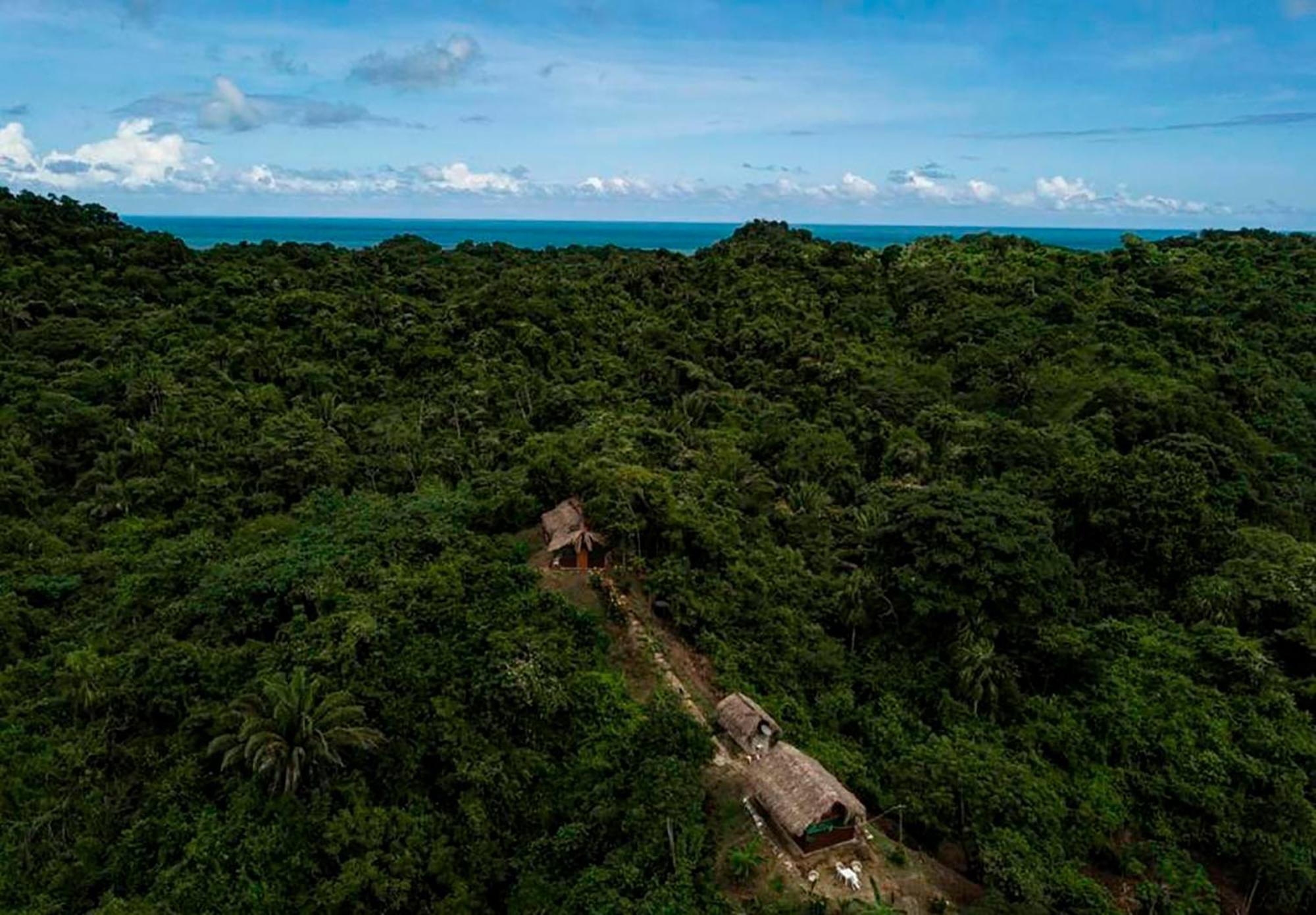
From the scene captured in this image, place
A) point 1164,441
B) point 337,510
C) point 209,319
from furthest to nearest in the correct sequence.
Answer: point 209,319, point 1164,441, point 337,510

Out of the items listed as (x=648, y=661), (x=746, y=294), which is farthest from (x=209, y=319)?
(x=648, y=661)

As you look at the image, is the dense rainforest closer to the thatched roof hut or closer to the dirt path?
the dirt path

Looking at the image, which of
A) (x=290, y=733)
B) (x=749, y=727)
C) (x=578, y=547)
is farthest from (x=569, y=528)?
(x=290, y=733)

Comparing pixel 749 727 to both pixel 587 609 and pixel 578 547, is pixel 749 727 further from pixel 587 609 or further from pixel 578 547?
pixel 578 547

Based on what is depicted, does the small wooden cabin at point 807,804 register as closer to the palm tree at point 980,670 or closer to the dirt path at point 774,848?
the dirt path at point 774,848

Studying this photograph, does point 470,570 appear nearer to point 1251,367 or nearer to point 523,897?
point 523,897
